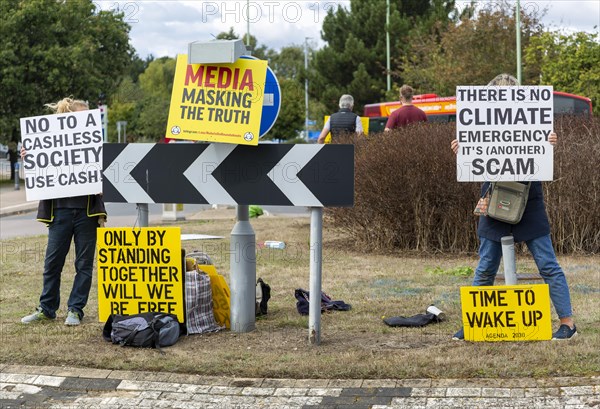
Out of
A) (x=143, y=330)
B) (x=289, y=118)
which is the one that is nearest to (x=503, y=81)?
(x=143, y=330)

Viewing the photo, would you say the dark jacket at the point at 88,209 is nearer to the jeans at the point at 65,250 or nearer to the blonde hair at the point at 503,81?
the jeans at the point at 65,250

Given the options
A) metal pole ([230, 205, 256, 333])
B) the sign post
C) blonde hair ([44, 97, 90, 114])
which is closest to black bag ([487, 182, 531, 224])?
the sign post

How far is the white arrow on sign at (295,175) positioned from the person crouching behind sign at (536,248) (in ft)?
4.15

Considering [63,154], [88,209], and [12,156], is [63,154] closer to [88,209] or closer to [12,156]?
[88,209]

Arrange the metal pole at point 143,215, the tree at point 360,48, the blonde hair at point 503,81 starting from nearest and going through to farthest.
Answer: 1. the blonde hair at point 503,81
2. the metal pole at point 143,215
3. the tree at point 360,48

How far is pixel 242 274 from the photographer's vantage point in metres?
7.33

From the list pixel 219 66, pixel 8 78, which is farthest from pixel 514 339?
pixel 8 78

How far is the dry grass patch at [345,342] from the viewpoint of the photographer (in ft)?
20.2

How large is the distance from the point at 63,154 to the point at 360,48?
4319 cm

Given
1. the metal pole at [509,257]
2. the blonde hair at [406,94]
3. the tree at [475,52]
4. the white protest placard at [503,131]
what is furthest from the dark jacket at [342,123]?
the tree at [475,52]

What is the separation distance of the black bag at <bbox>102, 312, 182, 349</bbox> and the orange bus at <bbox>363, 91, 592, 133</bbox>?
1747cm

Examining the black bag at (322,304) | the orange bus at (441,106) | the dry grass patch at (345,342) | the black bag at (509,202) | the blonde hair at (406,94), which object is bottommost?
the dry grass patch at (345,342)

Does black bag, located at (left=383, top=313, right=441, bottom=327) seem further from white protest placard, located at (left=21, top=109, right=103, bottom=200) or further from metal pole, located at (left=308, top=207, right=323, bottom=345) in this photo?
white protest placard, located at (left=21, top=109, right=103, bottom=200)

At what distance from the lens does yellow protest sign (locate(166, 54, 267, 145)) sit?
6785mm
